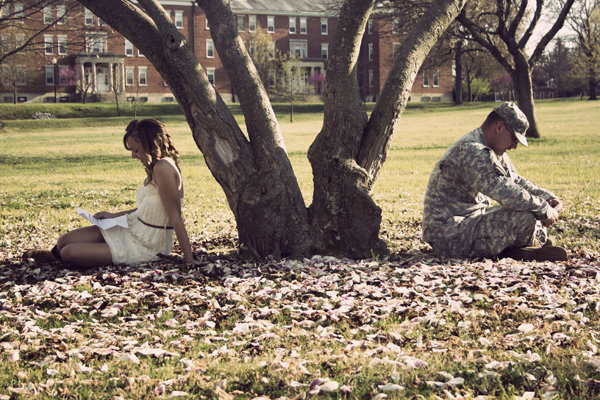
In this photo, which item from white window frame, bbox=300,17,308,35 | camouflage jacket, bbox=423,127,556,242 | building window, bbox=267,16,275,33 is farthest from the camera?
white window frame, bbox=300,17,308,35

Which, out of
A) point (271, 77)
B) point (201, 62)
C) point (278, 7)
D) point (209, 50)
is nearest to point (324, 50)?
point (278, 7)

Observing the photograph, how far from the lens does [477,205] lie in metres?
6.75

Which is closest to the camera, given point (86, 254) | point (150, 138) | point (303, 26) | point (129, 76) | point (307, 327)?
point (307, 327)

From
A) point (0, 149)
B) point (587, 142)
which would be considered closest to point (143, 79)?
point (0, 149)

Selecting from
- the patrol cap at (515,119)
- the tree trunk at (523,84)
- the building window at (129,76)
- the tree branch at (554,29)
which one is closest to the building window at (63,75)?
the building window at (129,76)

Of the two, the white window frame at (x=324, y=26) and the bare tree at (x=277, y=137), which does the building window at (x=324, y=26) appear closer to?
the white window frame at (x=324, y=26)

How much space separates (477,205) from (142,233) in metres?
3.41

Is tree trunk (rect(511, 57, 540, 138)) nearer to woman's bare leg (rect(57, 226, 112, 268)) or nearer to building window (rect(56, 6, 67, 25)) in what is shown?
building window (rect(56, 6, 67, 25))

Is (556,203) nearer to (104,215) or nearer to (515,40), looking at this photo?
(104,215)

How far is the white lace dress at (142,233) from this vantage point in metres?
6.56

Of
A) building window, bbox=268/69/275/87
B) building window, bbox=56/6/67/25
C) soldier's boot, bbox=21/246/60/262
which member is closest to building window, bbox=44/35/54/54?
building window, bbox=56/6/67/25

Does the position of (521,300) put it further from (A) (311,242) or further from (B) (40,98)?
(B) (40,98)

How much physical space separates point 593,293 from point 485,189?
1.43 metres

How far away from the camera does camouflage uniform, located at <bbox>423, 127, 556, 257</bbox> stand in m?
6.11
